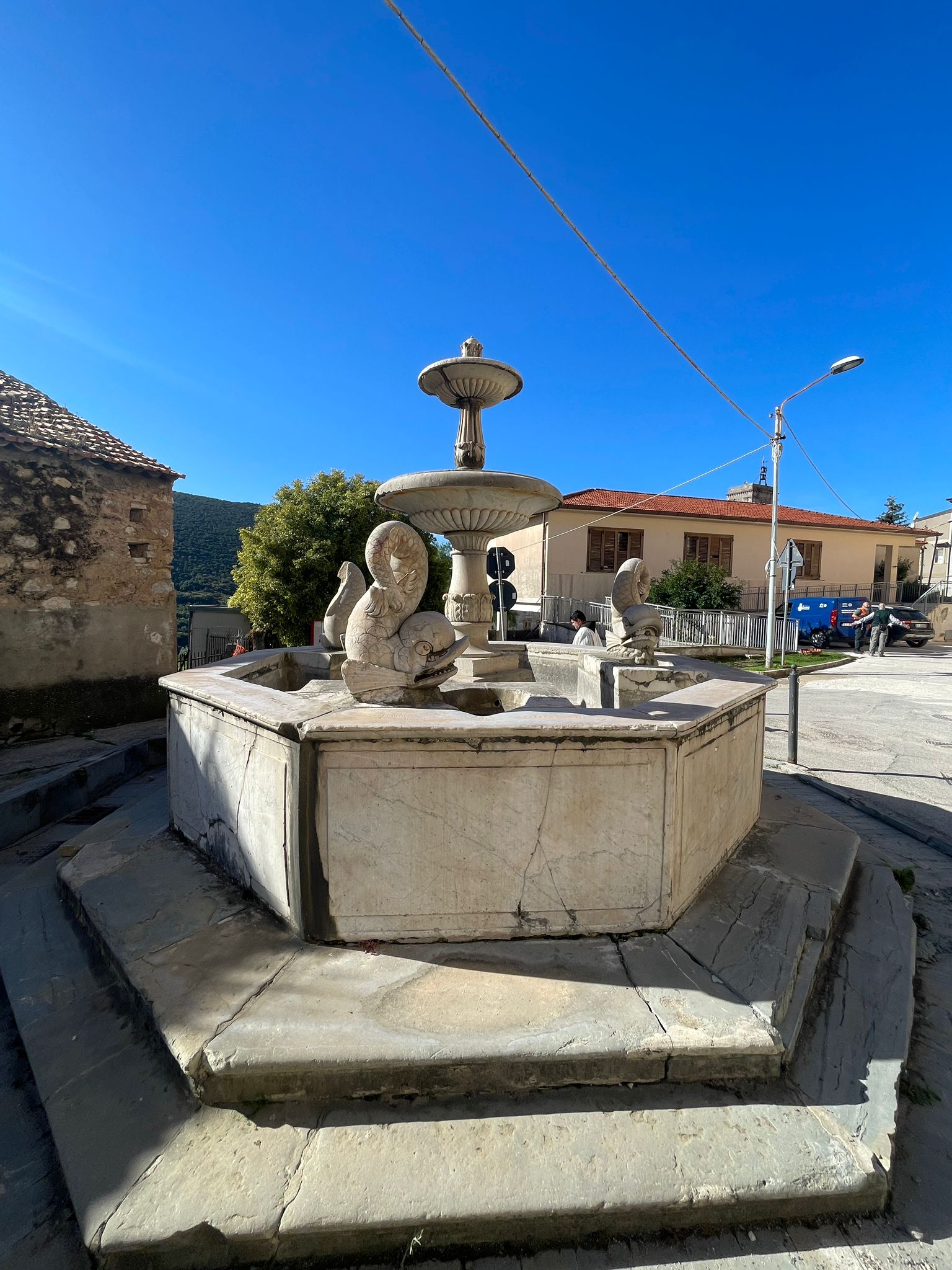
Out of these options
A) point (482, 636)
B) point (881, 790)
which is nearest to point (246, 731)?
point (482, 636)

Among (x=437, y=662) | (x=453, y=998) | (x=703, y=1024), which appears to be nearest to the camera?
(x=703, y=1024)

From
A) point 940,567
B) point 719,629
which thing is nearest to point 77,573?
point 719,629

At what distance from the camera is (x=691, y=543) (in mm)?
22797

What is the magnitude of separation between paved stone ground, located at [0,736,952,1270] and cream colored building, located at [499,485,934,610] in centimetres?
1771

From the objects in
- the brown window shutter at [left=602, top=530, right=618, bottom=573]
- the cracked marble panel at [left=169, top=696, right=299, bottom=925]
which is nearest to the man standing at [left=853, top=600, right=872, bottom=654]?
the brown window shutter at [left=602, top=530, right=618, bottom=573]

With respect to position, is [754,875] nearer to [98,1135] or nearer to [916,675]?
[98,1135]

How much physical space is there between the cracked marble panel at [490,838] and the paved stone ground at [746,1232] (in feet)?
2.94

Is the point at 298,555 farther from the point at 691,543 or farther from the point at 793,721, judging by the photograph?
the point at 691,543

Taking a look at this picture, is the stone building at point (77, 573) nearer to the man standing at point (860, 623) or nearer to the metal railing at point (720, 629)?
the metal railing at point (720, 629)

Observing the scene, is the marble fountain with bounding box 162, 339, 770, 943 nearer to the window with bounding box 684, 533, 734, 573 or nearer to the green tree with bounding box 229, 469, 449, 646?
the green tree with bounding box 229, 469, 449, 646

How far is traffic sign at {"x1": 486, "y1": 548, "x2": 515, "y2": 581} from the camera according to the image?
25.5 feet

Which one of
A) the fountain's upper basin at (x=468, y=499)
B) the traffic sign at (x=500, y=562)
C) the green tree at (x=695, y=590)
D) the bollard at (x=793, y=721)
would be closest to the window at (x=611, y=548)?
the green tree at (x=695, y=590)

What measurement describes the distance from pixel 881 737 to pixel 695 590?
41.8 feet

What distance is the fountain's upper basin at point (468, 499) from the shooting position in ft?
13.8
